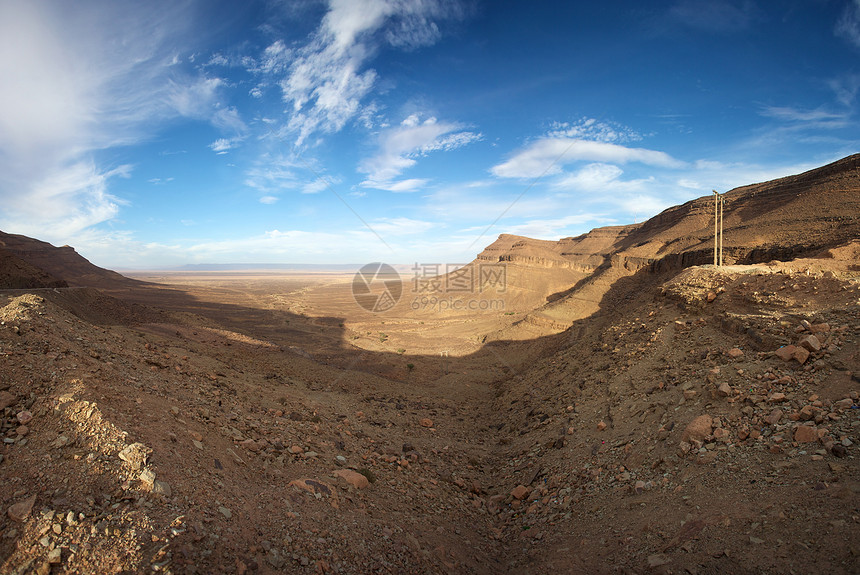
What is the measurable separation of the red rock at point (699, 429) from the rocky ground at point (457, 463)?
0.07ft

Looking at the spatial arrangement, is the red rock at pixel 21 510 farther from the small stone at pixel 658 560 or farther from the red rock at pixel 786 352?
the red rock at pixel 786 352

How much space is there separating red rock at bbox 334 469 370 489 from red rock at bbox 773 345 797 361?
7.19m

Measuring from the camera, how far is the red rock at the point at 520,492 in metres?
6.89

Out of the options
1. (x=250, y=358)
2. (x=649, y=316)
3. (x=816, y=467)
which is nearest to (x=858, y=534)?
(x=816, y=467)

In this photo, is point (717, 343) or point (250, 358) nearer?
point (717, 343)

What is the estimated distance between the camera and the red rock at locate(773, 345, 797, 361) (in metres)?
5.86

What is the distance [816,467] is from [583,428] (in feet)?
14.5

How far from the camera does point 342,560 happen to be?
419 cm

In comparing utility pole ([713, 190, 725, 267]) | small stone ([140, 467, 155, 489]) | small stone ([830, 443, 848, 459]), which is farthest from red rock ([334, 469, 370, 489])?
utility pole ([713, 190, 725, 267])

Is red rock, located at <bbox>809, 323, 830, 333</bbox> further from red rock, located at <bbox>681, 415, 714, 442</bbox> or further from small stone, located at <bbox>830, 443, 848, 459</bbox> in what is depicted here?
small stone, located at <bbox>830, 443, 848, 459</bbox>

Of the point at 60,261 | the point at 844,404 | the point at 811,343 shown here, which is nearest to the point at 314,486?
the point at 844,404

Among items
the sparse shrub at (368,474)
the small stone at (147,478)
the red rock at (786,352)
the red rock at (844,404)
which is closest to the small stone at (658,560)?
the red rock at (844,404)

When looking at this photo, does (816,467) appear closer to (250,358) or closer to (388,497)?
(388,497)

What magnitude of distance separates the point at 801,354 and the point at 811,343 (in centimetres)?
23
